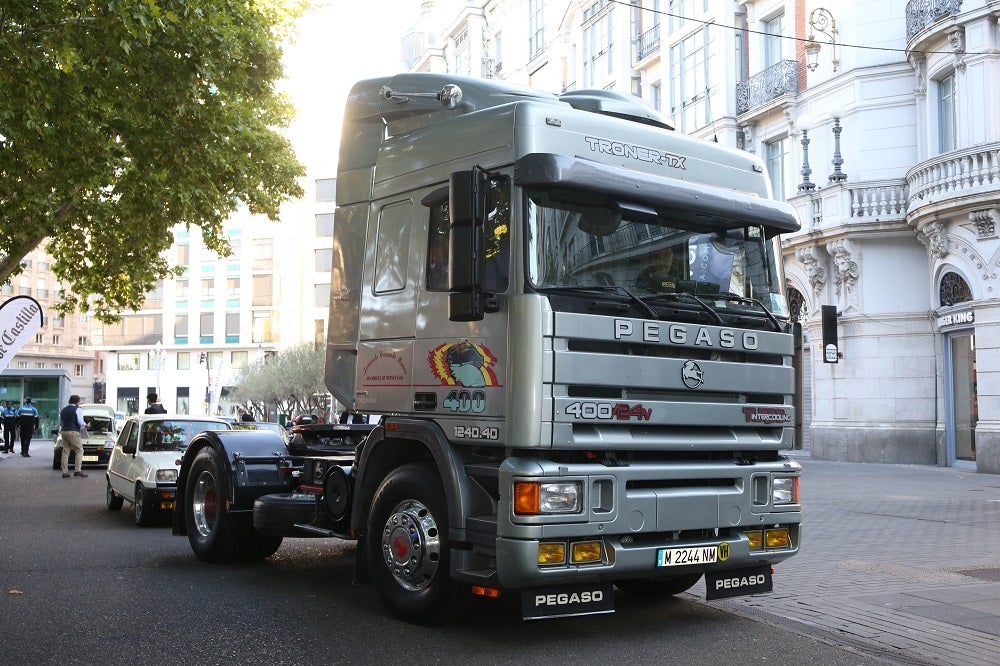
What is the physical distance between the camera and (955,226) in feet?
78.7

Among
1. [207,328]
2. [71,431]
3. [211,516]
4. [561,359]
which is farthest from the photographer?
[207,328]

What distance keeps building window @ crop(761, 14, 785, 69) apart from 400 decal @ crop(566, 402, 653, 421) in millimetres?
27246

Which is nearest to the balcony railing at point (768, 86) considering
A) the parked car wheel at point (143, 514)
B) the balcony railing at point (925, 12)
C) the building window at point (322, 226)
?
the balcony railing at point (925, 12)

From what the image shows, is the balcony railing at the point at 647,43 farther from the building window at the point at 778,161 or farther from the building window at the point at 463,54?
the building window at the point at 463,54

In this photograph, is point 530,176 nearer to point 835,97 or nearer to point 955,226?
point 955,226

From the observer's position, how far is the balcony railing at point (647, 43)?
3816cm

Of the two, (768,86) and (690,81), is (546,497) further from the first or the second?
(690,81)

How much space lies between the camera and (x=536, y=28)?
4981cm

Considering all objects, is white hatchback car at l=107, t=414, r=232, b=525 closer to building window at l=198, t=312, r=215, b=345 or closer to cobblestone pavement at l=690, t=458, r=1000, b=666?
cobblestone pavement at l=690, t=458, r=1000, b=666

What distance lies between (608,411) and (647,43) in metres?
34.8

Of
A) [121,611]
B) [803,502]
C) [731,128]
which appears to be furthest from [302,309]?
[121,611]

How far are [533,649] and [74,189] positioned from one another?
13.5 m

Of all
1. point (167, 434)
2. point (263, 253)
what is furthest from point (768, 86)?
point (263, 253)

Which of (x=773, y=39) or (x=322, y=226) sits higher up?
(x=322, y=226)
